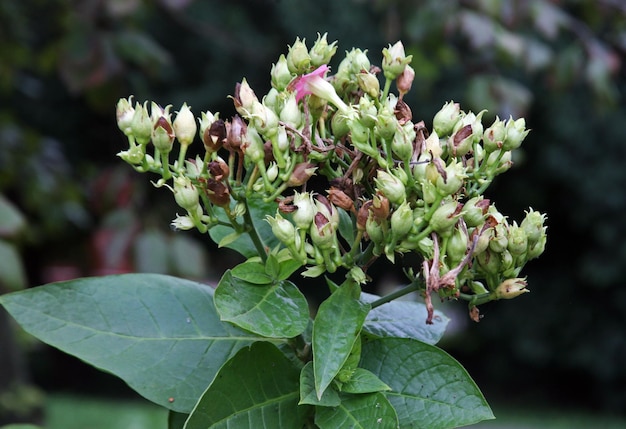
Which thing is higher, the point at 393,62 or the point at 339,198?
the point at 393,62

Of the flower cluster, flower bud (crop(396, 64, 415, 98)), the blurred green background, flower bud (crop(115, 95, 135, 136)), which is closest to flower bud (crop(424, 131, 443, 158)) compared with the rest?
the flower cluster

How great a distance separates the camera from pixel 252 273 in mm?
844

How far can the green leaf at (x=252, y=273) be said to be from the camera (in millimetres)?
829

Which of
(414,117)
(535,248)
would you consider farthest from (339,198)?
(414,117)

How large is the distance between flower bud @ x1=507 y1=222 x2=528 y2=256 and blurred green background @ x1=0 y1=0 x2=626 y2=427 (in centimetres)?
175

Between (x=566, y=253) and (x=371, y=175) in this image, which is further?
(x=566, y=253)

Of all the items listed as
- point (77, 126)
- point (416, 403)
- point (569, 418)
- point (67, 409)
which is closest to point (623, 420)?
point (569, 418)

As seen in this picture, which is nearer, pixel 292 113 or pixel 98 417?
pixel 292 113

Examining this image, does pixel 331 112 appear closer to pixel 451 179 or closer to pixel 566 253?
pixel 451 179

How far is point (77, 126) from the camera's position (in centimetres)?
953

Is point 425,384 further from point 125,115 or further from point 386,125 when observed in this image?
point 125,115

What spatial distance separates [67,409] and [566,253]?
5.45 meters

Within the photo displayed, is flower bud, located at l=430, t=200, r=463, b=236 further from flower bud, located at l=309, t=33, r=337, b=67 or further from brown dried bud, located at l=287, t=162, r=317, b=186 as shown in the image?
flower bud, located at l=309, t=33, r=337, b=67

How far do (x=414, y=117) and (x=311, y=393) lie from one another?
24.4ft
